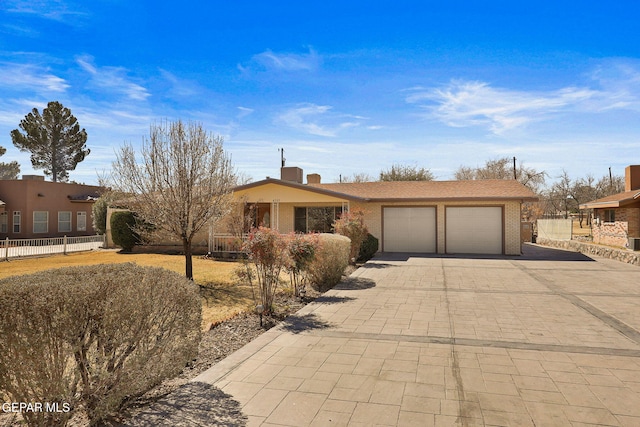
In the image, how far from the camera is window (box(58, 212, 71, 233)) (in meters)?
29.6

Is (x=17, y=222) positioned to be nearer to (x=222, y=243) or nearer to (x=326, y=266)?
(x=222, y=243)

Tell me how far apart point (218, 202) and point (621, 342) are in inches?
401

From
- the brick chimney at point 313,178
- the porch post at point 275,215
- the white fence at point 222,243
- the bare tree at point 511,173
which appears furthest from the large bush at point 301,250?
the bare tree at point 511,173

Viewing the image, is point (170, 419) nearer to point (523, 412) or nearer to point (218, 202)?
point (523, 412)

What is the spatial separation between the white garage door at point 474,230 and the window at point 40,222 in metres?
30.1

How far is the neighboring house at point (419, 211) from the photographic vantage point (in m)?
18.6

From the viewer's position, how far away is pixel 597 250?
18.8 m

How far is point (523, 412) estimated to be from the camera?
356 centimetres

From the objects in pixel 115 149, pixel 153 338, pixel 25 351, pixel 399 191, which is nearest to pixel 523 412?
pixel 153 338

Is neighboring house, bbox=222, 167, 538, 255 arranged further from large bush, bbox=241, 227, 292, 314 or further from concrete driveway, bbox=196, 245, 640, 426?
large bush, bbox=241, 227, 292, 314

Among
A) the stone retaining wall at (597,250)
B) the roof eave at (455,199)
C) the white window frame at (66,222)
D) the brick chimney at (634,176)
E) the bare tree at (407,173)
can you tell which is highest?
the bare tree at (407,173)

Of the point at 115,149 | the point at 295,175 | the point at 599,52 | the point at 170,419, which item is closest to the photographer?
the point at 170,419

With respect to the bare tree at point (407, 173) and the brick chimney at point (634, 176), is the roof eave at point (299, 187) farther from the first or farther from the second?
the bare tree at point (407, 173)

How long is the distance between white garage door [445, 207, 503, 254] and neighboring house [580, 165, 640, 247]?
6449 mm
